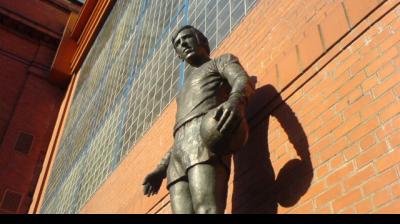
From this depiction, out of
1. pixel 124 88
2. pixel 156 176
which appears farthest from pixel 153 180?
pixel 124 88

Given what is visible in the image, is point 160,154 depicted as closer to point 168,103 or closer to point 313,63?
point 168,103

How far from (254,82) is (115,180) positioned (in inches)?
149

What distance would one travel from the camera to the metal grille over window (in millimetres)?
6852

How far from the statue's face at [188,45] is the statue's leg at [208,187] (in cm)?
117

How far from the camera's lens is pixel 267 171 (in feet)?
11.9

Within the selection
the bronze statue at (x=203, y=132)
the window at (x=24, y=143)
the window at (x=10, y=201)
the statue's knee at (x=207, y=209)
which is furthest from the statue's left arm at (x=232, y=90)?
the window at (x=24, y=143)

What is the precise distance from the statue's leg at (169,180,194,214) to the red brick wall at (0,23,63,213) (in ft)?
45.4

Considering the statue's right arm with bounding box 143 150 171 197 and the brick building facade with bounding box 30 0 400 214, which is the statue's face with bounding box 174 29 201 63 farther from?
the statue's right arm with bounding box 143 150 171 197

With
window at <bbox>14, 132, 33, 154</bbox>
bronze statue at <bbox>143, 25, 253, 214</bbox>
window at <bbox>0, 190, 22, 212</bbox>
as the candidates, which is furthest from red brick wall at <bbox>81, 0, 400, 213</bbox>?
window at <bbox>14, 132, 33, 154</bbox>

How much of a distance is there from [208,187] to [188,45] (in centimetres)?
141

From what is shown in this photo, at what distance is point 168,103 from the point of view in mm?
6637

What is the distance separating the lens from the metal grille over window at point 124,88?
22.5 feet

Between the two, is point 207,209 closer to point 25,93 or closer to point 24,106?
point 24,106
